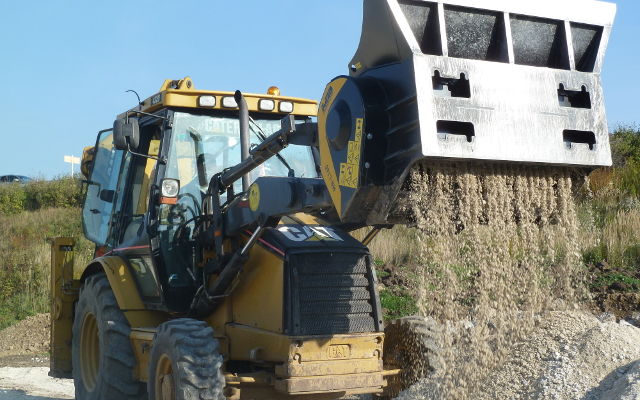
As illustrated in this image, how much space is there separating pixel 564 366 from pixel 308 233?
240cm

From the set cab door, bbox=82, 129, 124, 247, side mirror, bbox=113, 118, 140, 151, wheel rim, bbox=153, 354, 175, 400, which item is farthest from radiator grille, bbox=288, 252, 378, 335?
cab door, bbox=82, 129, 124, 247

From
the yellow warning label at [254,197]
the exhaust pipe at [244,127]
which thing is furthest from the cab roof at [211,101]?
the yellow warning label at [254,197]

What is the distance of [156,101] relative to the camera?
21.5 feet

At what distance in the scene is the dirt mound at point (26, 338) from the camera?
45.0 ft

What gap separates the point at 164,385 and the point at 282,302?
3.18 feet

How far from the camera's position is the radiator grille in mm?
5480

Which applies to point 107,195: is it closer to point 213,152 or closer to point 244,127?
point 213,152

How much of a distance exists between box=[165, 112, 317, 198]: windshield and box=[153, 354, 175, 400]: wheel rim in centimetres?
141

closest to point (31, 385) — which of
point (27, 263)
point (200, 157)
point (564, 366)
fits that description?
point (200, 157)

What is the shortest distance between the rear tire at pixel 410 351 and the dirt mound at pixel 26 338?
8.80 meters

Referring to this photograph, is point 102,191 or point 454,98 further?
point 102,191

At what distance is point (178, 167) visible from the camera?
6359 millimetres

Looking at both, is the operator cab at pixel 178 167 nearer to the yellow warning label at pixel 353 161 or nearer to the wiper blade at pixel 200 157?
the wiper blade at pixel 200 157

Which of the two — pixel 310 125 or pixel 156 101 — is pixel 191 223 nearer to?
pixel 156 101
